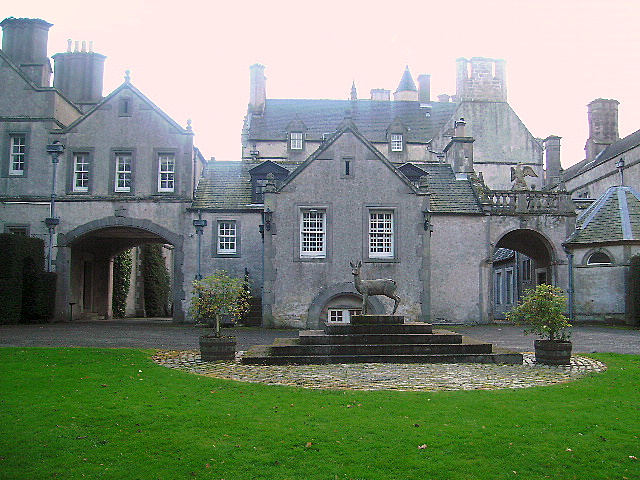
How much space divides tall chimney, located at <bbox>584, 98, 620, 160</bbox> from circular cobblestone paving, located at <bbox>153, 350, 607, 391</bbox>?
4479cm

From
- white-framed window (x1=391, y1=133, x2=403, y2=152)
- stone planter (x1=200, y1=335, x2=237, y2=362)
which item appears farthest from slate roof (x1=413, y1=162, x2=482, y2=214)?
white-framed window (x1=391, y1=133, x2=403, y2=152)

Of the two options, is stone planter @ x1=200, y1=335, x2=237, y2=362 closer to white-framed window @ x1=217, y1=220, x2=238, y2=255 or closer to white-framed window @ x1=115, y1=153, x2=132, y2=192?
white-framed window @ x1=217, y1=220, x2=238, y2=255

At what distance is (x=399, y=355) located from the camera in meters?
15.9

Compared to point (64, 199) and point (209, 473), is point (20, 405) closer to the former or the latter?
point (209, 473)

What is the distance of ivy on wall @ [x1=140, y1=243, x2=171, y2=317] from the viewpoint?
44250mm

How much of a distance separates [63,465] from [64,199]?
87.3 ft

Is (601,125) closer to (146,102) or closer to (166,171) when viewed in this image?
(166,171)

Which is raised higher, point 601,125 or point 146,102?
point 601,125

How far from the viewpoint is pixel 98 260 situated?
120 ft

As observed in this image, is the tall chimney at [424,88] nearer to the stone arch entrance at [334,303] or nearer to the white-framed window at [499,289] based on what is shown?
the white-framed window at [499,289]

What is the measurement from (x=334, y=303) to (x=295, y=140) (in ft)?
88.6

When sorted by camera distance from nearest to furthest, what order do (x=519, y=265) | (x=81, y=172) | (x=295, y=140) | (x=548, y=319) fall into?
(x=548, y=319), (x=81, y=172), (x=519, y=265), (x=295, y=140)

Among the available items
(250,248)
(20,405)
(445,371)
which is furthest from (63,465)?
(250,248)

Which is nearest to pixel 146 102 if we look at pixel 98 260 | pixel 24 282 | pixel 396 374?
pixel 98 260
